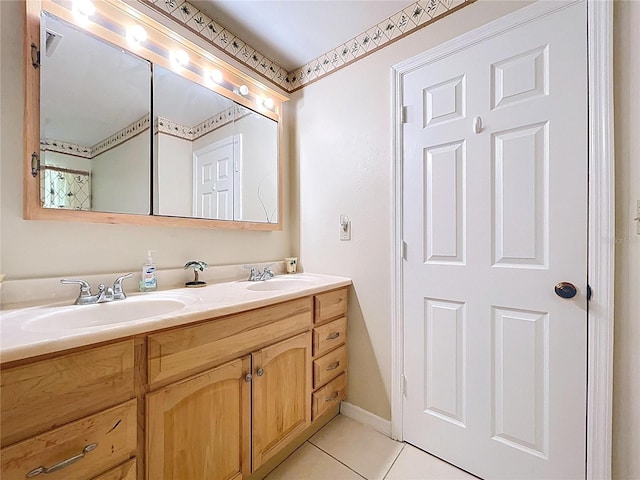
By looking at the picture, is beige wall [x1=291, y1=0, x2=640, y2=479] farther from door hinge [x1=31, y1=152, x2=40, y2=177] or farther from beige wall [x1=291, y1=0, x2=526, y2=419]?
door hinge [x1=31, y1=152, x2=40, y2=177]

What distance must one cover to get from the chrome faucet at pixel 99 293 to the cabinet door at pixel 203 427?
1.50ft

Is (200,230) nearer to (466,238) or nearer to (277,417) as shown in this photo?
(277,417)

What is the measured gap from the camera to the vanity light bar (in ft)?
3.67

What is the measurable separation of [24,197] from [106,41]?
29.4 inches

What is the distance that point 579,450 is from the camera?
3.43 ft

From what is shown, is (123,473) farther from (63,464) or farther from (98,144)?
(98,144)

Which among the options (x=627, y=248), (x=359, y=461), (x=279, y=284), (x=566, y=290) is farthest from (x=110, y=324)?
(x=627, y=248)

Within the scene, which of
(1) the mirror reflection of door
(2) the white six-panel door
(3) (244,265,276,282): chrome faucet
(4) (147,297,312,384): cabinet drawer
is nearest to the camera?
(4) (147,297,312,384): cabinet drawer

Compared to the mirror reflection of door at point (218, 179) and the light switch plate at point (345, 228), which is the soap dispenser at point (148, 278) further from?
the light switch plate at point (345, 228)

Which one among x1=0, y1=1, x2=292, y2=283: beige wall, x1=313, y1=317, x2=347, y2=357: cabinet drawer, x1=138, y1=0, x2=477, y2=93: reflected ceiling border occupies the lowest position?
x1=313, y1=317, x2=347, y2=357: cabinet drawer

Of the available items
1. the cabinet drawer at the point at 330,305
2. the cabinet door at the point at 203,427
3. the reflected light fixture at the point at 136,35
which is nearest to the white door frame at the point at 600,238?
the cabinet drawer at the point at 330,305

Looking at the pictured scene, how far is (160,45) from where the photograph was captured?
133 cm

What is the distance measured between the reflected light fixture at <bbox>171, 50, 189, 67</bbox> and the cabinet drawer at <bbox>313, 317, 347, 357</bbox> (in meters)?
1.58

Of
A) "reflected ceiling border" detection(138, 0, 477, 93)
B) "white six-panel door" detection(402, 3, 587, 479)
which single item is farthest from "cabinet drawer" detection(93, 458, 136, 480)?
"reflected ceiling border" detection(138, 0, 477, 93)
